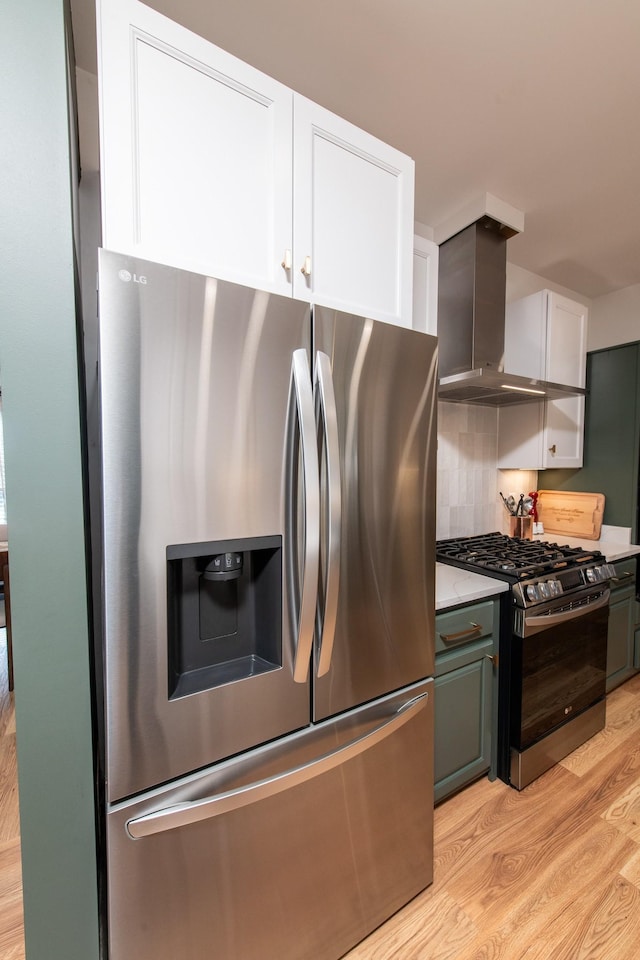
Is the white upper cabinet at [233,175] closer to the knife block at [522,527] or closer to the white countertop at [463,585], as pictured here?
the white countertop at [463,585]

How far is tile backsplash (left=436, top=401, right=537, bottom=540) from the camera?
251cm

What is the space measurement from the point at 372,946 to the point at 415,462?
1459 millimetres

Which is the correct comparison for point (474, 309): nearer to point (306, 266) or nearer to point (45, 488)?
point (306, 266)

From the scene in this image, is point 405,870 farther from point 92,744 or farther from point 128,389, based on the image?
point 128,389

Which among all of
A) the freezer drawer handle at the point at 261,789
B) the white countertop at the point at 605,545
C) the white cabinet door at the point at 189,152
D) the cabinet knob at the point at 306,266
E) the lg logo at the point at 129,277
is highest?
Result: the white cabinet door at the point at 189,152

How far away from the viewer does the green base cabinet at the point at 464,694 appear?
61.8 inches

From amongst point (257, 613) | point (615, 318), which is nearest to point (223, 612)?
point (257, 613)

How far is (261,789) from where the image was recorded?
97cm

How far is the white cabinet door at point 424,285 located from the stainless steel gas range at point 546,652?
3.76 ft

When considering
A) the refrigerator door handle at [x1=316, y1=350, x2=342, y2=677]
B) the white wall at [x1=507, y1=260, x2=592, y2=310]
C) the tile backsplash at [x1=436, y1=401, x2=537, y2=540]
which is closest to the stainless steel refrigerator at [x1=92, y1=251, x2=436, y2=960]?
the refrigerator door handle at [x1=316, y1=350, x2=342, y2=677]

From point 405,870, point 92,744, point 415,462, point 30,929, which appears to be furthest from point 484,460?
point 30,929

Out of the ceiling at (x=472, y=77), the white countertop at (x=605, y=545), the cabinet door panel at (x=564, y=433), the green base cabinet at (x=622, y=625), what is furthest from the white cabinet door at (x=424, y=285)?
the green base cabinet at (x=622, y=625)

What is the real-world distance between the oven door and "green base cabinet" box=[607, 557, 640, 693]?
0.34 m

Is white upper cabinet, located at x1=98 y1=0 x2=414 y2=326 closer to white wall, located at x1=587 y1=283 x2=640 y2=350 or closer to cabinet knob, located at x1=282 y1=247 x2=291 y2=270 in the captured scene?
cabinet knob, located at x1=282 y1=247 x2=291 y2=270
